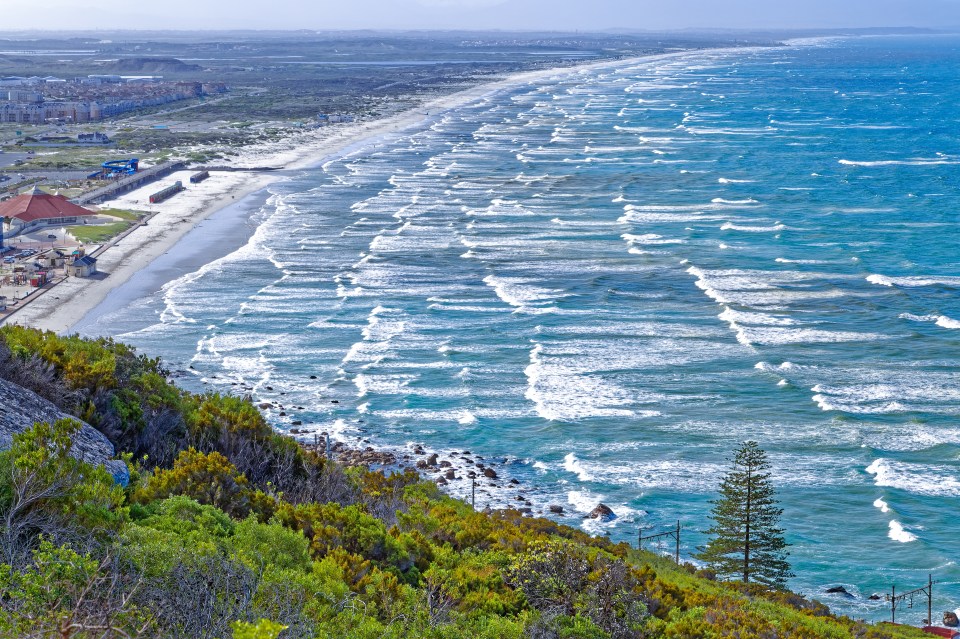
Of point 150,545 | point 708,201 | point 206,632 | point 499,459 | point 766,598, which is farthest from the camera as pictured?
point 708,201

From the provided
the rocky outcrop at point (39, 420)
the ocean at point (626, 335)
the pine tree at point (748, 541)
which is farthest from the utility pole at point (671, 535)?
the rocky outcrop at point (39, 420)

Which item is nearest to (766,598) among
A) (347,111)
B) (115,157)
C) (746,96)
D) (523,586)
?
(523,586)

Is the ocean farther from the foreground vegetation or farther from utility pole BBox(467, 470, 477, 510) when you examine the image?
the foreground vegetation

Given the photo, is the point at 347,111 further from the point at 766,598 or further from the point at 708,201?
the point at 766,598

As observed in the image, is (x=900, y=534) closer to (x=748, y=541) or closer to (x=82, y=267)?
(x=748, y=541)

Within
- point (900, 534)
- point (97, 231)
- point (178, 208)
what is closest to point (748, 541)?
point (900, 534)

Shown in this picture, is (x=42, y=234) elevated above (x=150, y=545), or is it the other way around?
(x=150, y=545)

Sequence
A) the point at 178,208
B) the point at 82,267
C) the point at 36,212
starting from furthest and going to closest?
the point at 178,208, the point at 36,212, the point at 82,267

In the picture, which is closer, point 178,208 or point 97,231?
point 97,231
